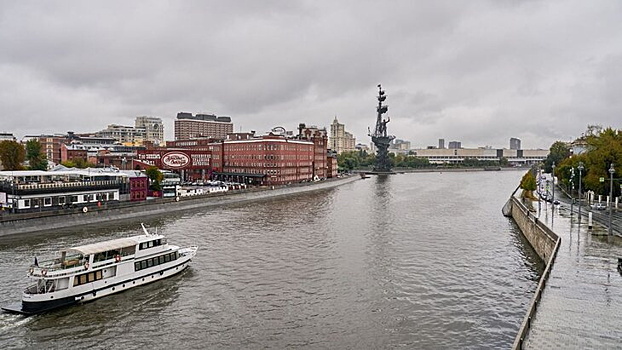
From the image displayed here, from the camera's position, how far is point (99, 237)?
140ft

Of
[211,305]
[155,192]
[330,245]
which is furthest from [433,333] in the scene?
[155,192]

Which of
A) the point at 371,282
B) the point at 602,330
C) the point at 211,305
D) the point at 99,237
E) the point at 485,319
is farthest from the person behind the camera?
the point at 99,237

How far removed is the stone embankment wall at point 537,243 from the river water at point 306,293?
1057mm

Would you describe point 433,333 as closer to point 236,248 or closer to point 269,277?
point 269,277

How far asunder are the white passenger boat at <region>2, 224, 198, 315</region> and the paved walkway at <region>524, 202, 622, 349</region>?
Answer: 71.5ft

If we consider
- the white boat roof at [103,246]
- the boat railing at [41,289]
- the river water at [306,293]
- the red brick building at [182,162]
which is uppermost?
the red brick building at [182,162]

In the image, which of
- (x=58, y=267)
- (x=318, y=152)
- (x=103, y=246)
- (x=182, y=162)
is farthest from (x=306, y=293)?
(x=318, y=152)

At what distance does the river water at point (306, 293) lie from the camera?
20.9 metres

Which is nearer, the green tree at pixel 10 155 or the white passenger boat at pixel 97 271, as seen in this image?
the white passenger boat at pixel 97 271

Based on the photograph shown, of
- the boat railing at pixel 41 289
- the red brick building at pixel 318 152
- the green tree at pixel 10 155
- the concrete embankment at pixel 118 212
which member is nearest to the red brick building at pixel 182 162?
the green tree at pixel 10 155

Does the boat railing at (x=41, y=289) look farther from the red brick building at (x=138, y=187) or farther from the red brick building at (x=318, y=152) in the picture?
the red brick building at (x=318, y=152)

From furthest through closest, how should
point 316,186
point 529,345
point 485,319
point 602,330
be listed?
point 316,186 → point 485,319 → point 602,330 → point 529,345

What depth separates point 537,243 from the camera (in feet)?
120

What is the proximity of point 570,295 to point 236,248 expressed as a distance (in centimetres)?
2514
